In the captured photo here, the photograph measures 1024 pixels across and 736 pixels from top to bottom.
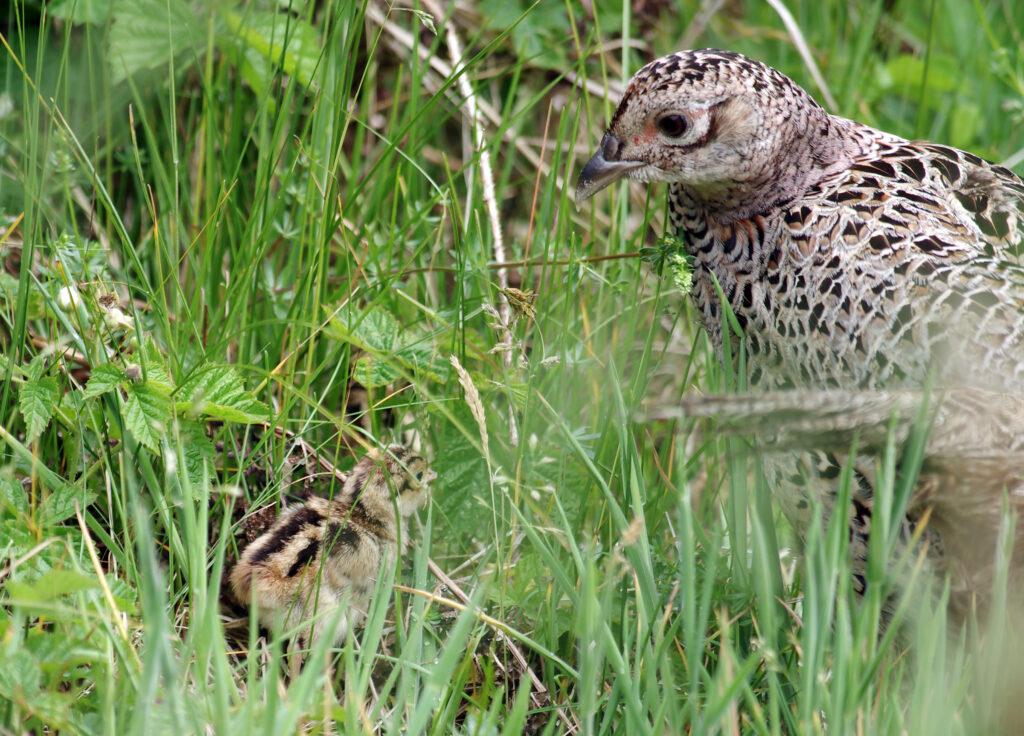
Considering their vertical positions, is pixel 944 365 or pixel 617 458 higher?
pixel 944 365

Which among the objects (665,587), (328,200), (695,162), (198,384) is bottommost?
(665,587)

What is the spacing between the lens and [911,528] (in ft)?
8.70

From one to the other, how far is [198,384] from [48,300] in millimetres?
414

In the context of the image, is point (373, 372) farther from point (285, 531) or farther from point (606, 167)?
point (606, 167)

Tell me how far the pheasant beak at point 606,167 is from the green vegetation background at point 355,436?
0.81ft

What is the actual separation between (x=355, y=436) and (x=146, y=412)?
24.0 inches

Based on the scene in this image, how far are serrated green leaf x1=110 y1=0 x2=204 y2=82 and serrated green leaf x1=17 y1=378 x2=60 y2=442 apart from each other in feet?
4.11

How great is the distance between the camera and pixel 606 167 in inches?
120

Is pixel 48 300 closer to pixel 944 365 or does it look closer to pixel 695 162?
pixel 695 162

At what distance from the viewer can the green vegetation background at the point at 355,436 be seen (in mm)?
2197

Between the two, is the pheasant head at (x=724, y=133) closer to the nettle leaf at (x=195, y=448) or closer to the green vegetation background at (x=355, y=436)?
the green vegetation background at (x=355, y=436)

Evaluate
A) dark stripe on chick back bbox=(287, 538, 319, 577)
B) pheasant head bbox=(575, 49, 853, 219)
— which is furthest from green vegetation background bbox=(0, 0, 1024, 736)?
pheasant head bbox=(575, 49, 853, 219)

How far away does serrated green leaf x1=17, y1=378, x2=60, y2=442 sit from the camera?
2.74 metres

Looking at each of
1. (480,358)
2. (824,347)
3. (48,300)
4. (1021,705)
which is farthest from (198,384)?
(1021,705)
